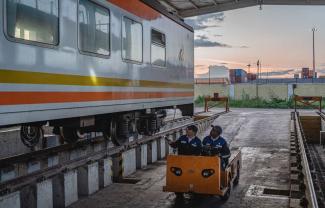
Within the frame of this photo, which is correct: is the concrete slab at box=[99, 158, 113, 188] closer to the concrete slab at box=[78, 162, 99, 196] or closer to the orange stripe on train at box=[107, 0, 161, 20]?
the concrete slab at box=[78, 162, 99, 196]

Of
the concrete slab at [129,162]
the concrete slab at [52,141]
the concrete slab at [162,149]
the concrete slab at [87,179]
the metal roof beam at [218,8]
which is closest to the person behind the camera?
the concrete slab at [87,179]

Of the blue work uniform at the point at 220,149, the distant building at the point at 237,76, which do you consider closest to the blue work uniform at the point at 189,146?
the blue work uniform at the point at 220,149

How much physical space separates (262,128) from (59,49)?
1608 cm

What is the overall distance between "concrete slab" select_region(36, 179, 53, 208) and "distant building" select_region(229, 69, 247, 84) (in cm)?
8775

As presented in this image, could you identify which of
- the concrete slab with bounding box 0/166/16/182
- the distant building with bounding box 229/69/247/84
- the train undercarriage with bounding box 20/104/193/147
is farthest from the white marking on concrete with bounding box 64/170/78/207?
the distant building with bounding box 229/69/247/84

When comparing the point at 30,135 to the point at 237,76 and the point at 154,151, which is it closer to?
the point at 154,151

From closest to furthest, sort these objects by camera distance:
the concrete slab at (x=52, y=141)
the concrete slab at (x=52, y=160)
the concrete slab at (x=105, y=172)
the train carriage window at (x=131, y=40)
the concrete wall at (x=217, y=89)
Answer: the concrete slab at (x=52, y=160) < the train carriage window at (x=131, y=40) < the concrete slab at (x=105, y=172) < the concrete slab at (x=52, y=141) < the concrete wall at (x=217, y=89)

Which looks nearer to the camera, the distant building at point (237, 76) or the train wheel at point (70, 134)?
the train wheel at point (70, 134)

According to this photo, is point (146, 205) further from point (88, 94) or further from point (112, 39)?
point (112, 39)

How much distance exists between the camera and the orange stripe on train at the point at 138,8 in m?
9.31

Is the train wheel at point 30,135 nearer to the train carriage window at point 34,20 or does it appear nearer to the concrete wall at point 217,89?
the train carriage window at point 34,20

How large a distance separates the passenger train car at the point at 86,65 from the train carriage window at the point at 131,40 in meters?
0.02

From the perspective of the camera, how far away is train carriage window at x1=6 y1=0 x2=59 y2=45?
19.6 feet

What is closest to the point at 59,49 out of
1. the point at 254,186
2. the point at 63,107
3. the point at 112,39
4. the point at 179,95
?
the point at 63,107
